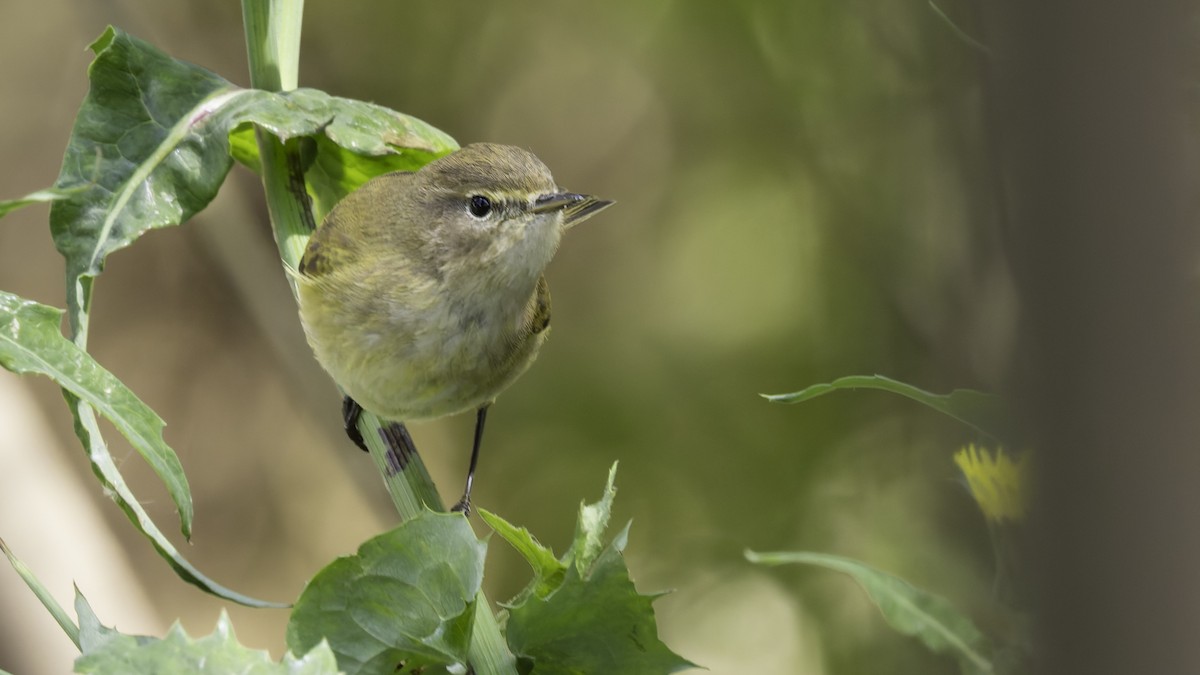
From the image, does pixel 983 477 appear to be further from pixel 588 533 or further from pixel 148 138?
pixel 148 138

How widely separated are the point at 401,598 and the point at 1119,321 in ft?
3.49

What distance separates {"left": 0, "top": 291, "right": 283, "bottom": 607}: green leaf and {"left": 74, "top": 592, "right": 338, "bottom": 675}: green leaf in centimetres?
18

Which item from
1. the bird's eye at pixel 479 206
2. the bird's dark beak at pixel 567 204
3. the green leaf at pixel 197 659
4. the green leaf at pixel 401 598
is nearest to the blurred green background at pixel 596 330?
the bird's dark beak at pixel 567 204

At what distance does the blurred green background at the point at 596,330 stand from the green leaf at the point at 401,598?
161 centimetres

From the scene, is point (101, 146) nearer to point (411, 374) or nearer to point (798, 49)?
point (411, 374)

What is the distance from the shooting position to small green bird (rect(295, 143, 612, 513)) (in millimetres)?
2279

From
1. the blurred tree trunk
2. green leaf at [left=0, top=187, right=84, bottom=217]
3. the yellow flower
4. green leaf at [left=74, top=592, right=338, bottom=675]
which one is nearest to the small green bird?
green leaf at [left=0, top=187, right=84, bottom=217]

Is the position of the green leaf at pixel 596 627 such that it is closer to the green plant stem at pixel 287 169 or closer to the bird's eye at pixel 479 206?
the green plant stem at pixel 287 169

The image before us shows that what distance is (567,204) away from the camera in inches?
89.1

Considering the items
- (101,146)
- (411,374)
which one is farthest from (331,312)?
(101,146)

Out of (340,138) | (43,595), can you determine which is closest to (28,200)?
(43,595)

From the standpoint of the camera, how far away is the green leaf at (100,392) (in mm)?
1265

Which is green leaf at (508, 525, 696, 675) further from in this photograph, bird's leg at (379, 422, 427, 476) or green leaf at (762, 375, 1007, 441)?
bird's leg at (379, 422, 427, 476)

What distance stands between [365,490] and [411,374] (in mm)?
1867
